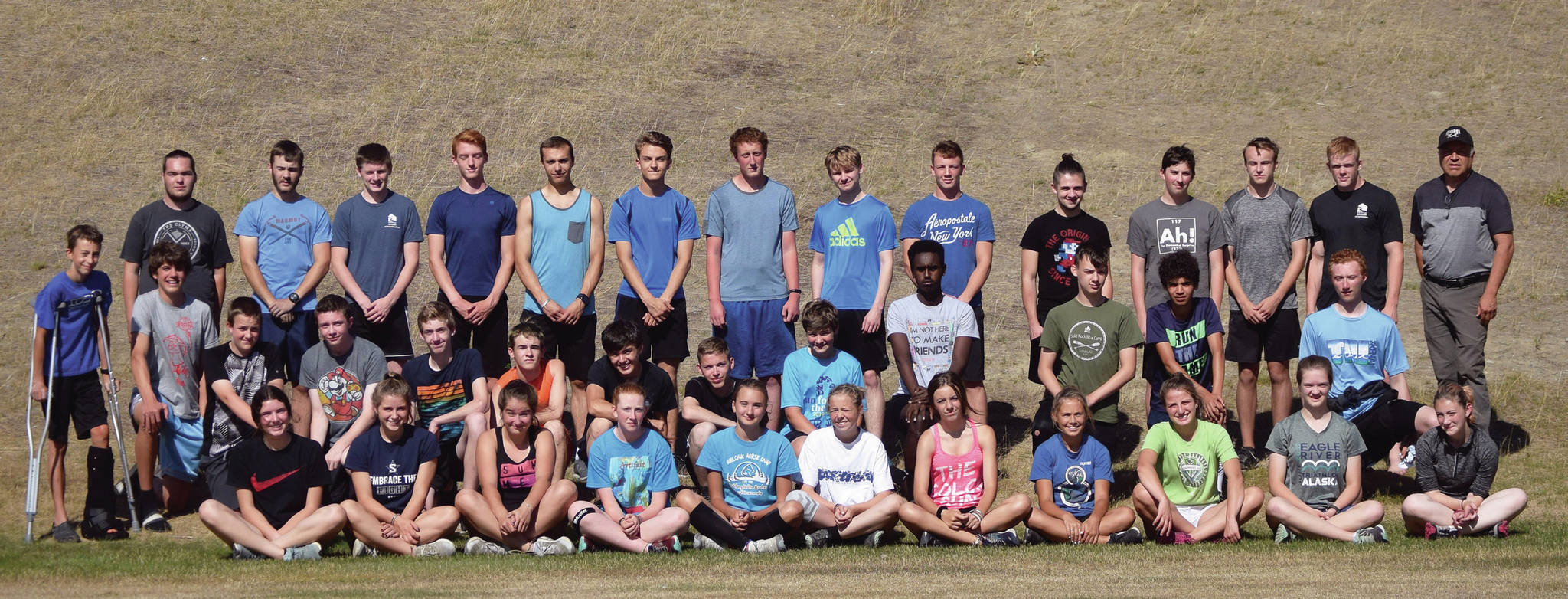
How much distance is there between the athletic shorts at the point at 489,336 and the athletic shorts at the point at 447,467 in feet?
3.53

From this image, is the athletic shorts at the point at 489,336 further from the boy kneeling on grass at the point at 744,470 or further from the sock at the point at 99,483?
the sock at the point at 99,483

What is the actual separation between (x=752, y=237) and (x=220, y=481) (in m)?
3.85

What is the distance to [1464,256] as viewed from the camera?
1054cm

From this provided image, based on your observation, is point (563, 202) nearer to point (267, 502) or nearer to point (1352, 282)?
point (267, 502)

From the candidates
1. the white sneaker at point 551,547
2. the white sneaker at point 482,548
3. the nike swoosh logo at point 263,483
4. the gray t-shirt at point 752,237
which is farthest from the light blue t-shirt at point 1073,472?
the nike swoosh logo at point 263,483

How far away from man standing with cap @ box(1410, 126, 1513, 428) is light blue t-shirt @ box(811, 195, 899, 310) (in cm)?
397

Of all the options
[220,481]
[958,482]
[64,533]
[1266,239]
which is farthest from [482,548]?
[1266,239]

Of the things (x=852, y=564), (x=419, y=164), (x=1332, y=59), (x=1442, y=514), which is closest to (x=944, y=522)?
(x=852, y=564)

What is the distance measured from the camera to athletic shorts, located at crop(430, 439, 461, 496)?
913cm

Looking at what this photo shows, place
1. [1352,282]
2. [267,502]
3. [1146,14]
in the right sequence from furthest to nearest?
[1146,14] → [1352,282] → [267,502]

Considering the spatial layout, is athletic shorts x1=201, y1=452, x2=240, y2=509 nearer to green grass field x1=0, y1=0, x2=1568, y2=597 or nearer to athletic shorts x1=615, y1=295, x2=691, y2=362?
green grass field x1=0, y1=0, x2=1568, y2=597

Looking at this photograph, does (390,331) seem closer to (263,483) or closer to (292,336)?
(292,336)

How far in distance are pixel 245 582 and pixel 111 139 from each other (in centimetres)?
1631

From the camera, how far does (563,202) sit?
34.0 feet
